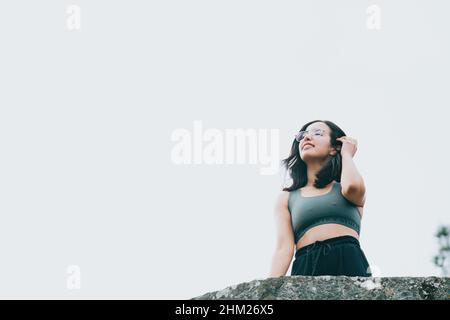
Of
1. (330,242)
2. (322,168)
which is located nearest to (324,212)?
(330,242)

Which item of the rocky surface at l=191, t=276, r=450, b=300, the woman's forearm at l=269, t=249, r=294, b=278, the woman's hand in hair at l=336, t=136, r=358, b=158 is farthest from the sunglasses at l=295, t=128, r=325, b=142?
the rocky surface at l=191, t=276, r=450, b=300

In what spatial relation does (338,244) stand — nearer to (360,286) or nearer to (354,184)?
(354,184)

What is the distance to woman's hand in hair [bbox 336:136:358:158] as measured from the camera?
19.4 feet

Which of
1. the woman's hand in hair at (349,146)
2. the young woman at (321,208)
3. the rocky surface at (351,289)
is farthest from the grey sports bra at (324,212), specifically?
the rocky surface at (351,289)

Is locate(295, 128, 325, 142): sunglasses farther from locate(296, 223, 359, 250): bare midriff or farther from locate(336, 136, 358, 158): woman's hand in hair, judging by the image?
locate(296, 223, 359, 250): bare midriff

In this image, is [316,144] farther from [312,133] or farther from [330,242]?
[330,242]

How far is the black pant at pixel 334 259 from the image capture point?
520 cm

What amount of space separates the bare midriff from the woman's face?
79 centimetres

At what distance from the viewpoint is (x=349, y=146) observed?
5.97 m

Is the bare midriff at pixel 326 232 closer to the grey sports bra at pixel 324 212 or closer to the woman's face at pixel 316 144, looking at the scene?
the grey sports bra at pixel 324 212

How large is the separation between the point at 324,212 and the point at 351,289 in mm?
1904

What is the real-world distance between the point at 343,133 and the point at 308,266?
4.83 ft
